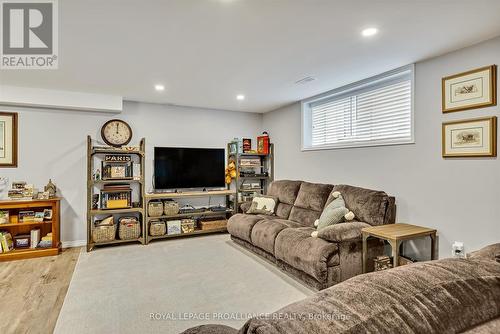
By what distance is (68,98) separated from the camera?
421 centimetres

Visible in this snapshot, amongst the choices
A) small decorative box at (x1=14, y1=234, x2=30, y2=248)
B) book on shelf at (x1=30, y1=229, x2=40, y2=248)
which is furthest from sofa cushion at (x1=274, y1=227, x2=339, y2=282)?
small decorative box at (x1=14, y1=234, x2=30, y2=248)

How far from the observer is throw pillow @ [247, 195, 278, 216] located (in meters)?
4.46

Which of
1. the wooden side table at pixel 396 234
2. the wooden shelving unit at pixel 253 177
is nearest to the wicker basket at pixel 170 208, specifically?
the wooden shelving unit at pixel 253 177

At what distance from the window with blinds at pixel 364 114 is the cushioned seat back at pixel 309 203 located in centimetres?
70

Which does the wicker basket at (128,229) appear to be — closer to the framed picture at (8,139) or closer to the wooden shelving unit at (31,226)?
the wooden shelving unit at (31,226)

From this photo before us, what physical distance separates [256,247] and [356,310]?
11.5ft

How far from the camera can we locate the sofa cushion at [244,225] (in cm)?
402

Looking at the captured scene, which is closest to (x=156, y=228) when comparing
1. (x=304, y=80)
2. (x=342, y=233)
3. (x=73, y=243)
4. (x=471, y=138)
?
(x=73, y=243)

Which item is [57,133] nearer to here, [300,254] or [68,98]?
[68,98]

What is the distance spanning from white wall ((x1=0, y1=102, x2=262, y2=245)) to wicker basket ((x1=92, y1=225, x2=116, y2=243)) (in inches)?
18.0

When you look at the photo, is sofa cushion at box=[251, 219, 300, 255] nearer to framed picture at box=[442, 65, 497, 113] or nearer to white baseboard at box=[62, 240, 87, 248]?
framed picture at box=[442, 65, 497, 113]

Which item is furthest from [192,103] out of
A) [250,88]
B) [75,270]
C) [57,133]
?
[75,270]

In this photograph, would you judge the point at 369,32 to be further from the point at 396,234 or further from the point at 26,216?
the point at 26,216

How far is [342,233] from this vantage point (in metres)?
2.81
